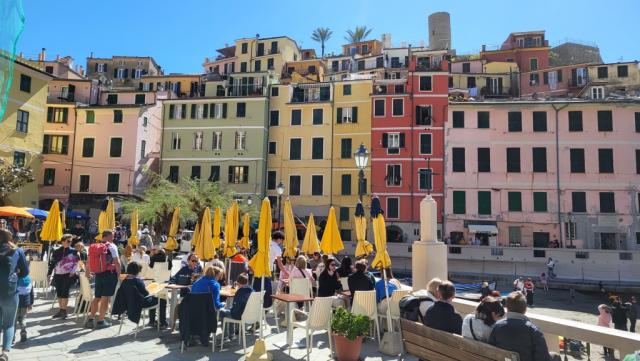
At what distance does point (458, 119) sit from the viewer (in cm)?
3875

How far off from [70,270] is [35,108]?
28.2 m

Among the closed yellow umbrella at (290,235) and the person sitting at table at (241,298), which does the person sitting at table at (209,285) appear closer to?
the person sitting at table at (241,298)

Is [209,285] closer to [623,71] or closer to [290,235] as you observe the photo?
[290,235]

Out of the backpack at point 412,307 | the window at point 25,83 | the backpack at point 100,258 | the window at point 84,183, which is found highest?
the window at point 25,83

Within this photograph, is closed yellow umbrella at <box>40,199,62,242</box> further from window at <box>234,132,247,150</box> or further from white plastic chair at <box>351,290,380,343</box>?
window at <box>234,132,247,150</box>

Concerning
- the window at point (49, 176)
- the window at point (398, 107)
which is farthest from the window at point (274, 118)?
the window at point (49, 176)

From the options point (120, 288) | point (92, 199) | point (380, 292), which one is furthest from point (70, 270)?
point (92, 199)

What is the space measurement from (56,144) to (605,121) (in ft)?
156

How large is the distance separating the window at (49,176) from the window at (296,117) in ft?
73.1

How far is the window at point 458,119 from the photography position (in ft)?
127

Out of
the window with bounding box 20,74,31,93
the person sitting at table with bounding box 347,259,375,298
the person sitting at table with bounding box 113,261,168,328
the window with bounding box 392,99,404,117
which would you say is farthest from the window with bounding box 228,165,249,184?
the person sitting at table with bounding box 347,259,375,298

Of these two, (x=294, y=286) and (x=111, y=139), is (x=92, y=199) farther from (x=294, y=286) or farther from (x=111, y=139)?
(x=294, y=286)

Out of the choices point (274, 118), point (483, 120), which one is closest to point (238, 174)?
point (274, 118)

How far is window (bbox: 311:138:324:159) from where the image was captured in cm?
4234
